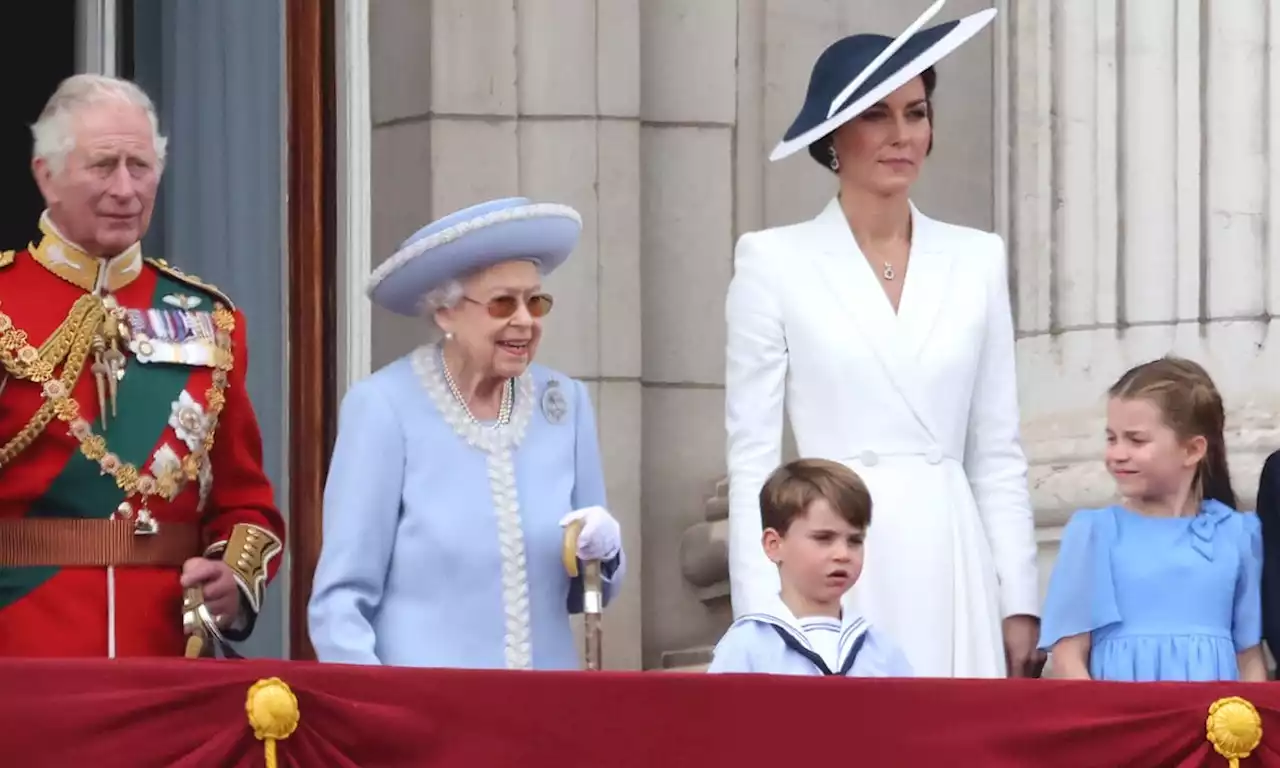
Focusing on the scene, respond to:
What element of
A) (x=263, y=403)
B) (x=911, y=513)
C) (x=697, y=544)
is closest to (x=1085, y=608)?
(x=911, y=513)

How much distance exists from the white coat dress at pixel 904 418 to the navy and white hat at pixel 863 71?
176mm

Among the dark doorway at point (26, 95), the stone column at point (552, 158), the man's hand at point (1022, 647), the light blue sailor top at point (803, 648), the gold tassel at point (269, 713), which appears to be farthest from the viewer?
the dark doorway at point (26, 95)

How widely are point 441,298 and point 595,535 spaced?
0.47 meters

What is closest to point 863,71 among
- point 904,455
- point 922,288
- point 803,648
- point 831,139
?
point 831,139

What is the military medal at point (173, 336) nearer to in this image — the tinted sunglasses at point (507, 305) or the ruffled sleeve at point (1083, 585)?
the tinted sunglasses at point (507, 305)

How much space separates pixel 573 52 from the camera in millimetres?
7059

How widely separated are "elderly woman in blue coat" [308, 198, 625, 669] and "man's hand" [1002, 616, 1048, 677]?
2.34ft

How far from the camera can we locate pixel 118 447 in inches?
197

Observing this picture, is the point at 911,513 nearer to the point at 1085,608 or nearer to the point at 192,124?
the point at 1085,608

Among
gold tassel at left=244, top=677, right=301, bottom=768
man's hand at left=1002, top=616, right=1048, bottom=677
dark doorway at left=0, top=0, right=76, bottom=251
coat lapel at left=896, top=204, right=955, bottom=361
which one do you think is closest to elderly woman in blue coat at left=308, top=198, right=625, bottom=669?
gold tassel at left=244, top=677, right=301, bottom=768

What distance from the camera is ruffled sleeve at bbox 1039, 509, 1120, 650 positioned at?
5141 mm

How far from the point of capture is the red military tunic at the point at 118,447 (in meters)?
4.94

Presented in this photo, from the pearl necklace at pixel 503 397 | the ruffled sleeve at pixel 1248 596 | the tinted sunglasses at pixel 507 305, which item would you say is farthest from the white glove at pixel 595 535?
the ruffled sleeve at pixel 1248 596

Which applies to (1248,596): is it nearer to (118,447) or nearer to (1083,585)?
(1083,585)
